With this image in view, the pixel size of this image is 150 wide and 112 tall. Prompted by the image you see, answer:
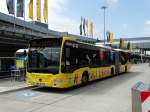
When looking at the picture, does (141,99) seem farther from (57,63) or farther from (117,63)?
(117,63)

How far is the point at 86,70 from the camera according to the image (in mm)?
16469

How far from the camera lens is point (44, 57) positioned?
45.6ft

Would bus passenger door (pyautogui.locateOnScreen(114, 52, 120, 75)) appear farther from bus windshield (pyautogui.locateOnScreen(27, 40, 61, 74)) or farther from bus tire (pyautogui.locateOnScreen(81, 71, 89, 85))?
bus windshield (pyautogui.locateOnScreen(27, 40, 61, 74))

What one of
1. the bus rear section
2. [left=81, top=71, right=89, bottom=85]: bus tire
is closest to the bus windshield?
[left=81, top=71, right=89, bottom=85]: bus tire

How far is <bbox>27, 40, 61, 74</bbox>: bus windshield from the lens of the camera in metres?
13.5

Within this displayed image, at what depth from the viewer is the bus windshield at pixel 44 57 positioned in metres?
13.5

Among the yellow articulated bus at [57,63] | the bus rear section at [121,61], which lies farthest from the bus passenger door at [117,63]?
the yellow articulated bus at [57,63]

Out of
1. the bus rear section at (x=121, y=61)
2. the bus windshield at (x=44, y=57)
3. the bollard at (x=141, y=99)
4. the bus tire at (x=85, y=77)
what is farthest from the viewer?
the bus rear section at (x=121, y=61)

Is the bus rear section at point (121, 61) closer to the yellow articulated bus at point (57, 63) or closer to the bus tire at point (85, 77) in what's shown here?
the bus tire at point (85, 77)

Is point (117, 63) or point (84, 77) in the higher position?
point (117, 63)

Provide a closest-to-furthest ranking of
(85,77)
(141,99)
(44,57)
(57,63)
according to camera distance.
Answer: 1. (141,99)
2. (57,63)
3. (44,57)
4. (85,77)

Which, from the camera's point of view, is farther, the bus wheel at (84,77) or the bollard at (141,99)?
the bus wheel at (84,77)

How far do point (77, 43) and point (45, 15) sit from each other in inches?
715

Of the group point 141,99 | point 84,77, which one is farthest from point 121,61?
point 141,99
